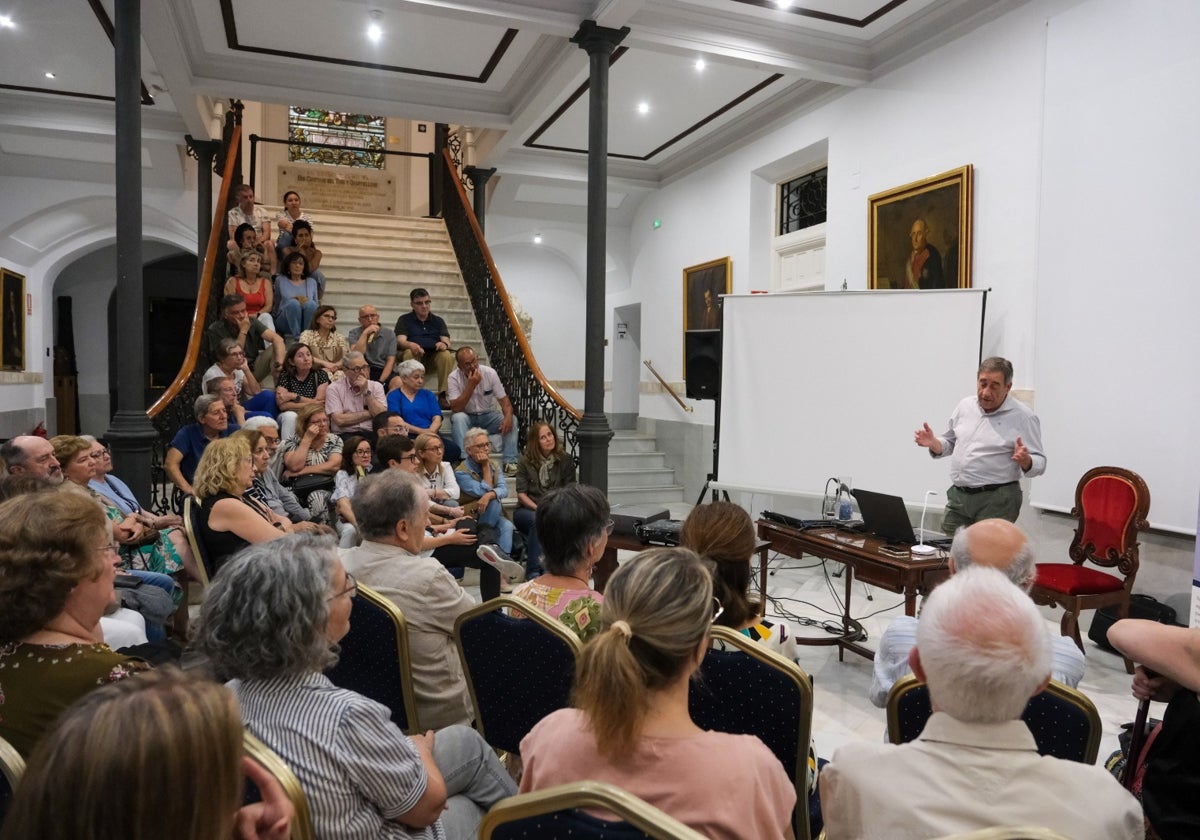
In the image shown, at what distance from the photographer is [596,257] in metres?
5.92

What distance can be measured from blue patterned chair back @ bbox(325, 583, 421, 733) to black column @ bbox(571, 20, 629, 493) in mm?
3691

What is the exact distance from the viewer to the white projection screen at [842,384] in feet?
17.5

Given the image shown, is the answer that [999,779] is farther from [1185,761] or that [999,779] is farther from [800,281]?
[800,281]

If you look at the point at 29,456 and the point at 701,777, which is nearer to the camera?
the point at 701,777

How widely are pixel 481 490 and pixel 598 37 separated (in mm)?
3322

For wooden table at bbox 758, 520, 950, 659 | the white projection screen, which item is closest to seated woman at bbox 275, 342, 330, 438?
the white projection screen

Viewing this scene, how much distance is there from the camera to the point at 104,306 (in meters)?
11.6

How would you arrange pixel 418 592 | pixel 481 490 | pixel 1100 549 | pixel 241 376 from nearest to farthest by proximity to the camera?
pixel 418 592 → pixel 1100 549 → pixel 481 490 → pixel 241 376

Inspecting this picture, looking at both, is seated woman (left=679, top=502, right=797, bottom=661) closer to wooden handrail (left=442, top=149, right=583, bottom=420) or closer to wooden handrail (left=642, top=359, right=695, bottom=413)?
wooden handrail (left=442, top=149, right=583, bottom=420)

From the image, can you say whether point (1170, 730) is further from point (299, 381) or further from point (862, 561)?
point (299, 381)

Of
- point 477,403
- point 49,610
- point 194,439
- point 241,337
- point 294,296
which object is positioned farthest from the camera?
point 294,296

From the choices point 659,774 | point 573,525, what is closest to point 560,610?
point 573,525

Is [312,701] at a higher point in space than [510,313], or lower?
lower

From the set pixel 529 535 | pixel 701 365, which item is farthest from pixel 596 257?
pixel 529 535
